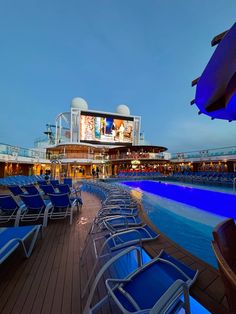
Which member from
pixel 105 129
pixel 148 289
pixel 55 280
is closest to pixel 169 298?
pixel 148 289

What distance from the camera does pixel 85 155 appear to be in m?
25.9

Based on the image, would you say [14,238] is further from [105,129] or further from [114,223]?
[105,129]

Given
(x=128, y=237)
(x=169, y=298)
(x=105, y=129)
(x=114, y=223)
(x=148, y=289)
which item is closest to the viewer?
(x=169, y=298)

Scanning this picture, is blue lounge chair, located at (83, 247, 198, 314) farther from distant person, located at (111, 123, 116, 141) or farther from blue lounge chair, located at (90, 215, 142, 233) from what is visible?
distant person, located at (111, 123, 116, 141)

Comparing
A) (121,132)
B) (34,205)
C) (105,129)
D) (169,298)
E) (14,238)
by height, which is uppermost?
(105,129)

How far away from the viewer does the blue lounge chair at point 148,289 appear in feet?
3.35

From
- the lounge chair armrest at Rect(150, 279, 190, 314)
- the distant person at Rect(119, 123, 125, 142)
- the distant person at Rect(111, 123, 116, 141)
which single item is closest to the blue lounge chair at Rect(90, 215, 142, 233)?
the lounge chair armrest at Rect(150, 279, 190, 314)

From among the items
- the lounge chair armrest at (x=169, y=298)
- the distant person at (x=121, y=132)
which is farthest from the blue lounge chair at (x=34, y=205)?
the distant person at (x=121, y=132)

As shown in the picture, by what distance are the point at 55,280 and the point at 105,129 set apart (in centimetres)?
3622

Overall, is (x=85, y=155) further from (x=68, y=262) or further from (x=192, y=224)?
(x=68, y=262)

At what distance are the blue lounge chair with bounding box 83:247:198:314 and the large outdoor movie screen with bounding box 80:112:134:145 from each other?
34.8 meters

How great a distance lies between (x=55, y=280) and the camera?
2.05 meters

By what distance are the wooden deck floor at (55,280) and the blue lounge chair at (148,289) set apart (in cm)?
21

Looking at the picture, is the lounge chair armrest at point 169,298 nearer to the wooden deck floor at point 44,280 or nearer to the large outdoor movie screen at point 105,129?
the wooden deck floor at point 44,280
